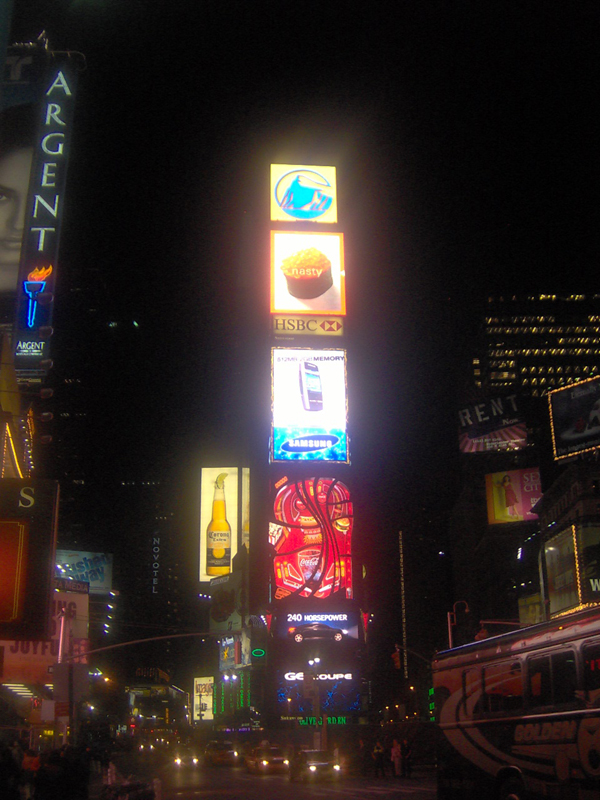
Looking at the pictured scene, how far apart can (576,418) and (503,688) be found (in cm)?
2596

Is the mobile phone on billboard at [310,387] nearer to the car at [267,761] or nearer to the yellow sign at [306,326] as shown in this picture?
the yellow sign at [306,326]

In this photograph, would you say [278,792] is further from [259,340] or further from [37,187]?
[259,340]

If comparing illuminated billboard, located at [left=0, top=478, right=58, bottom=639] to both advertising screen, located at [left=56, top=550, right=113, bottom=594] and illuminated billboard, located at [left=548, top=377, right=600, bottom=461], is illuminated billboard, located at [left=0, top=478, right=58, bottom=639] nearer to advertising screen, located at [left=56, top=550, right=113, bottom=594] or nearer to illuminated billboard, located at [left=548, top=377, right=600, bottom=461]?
illuminated billboard, located at [left=548, top=377, right=600, bottom=461]

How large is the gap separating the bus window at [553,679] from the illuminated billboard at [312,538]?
38708mm

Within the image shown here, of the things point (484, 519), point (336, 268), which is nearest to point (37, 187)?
point (336, 268)

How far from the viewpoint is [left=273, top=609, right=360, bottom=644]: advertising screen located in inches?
2074

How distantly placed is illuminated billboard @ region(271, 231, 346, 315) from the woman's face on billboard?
2911cm

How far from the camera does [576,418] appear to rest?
38.5 metres

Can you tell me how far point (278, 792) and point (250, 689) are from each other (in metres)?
62.7

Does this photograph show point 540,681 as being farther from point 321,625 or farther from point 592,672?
point 321,625

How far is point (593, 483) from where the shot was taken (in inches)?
1388

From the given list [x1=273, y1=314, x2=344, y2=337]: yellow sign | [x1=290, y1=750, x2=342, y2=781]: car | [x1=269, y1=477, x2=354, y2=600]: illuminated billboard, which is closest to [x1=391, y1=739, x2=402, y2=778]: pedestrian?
[x1=290, y1=750, x2=342, y2=781]: car

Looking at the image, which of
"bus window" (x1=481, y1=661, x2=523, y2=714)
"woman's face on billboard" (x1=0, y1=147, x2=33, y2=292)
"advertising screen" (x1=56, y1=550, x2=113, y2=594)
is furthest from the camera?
"advertising screen" (x1=56, y1=550, x2=113, y2=594)

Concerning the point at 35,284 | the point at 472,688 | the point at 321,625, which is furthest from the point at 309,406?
the point at 472,688
